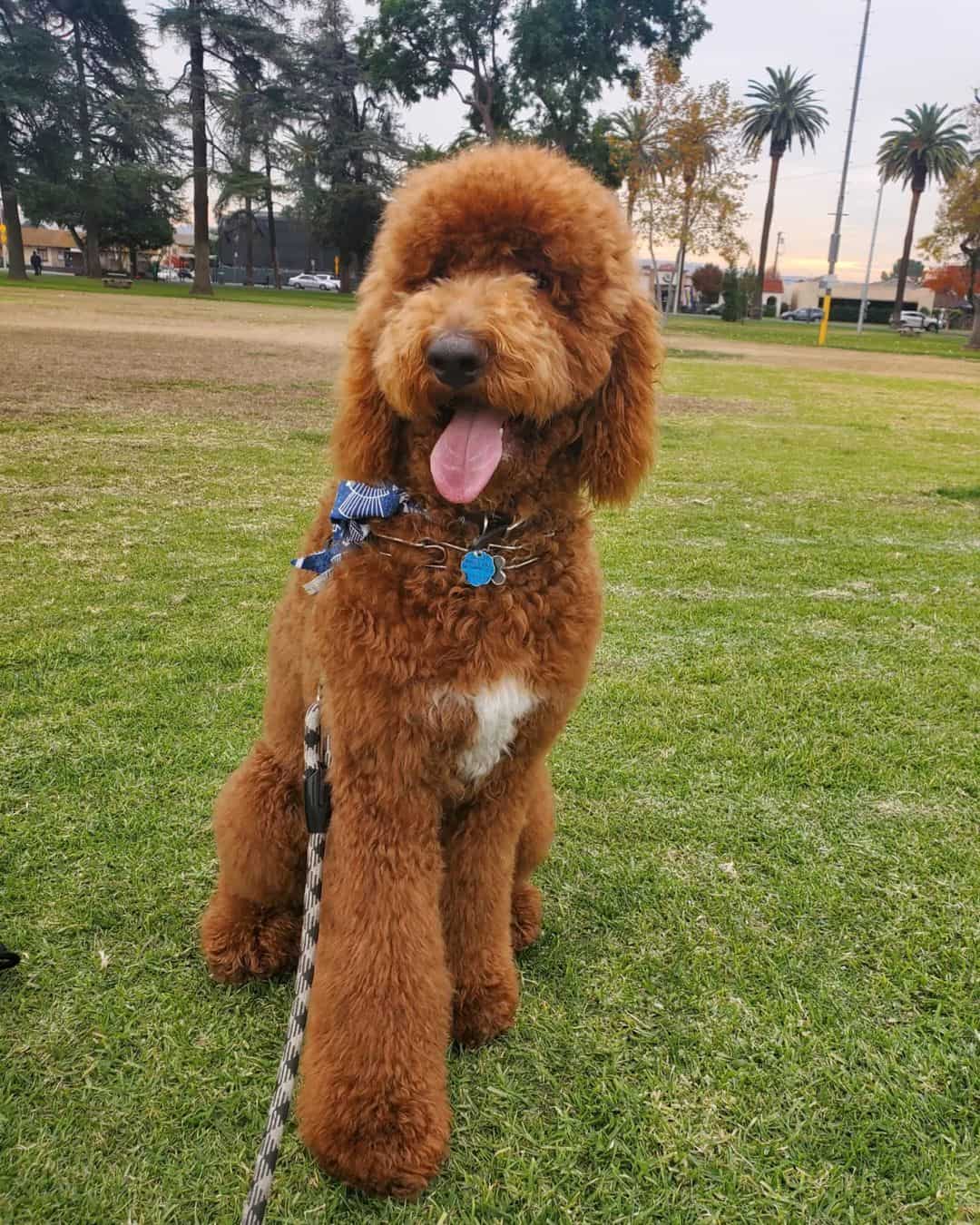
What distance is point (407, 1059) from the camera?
5.46ft

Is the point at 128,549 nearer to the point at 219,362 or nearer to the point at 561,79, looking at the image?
the point at 219,362

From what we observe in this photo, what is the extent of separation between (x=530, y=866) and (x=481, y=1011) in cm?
39

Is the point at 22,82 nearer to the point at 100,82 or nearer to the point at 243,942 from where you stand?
the point at 100,82

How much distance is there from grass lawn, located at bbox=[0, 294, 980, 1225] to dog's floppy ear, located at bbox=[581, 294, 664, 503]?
1234 mm

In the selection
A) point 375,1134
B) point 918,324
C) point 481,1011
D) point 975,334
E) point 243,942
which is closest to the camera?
point 375,1134

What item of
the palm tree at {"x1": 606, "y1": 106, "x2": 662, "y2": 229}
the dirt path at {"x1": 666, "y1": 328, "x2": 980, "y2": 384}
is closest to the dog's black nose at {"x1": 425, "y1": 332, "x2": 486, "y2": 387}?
the dirt path at {"x1": 666, "y1": 328, "x2": 980, "y2": 384}

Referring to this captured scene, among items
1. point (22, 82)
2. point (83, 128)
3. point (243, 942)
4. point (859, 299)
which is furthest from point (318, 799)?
point (859, 299)

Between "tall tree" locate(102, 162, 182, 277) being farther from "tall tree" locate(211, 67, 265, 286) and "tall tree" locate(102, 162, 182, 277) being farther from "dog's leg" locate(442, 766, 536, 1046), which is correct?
"dog's leg" locate(442, 766, 536, 1046)

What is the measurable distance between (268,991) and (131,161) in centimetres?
4010

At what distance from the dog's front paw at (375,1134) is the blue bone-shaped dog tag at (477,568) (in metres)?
0.96

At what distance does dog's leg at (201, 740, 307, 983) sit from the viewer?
6.26 feet

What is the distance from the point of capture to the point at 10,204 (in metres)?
35.2

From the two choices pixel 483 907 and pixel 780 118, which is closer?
pixel 483 907

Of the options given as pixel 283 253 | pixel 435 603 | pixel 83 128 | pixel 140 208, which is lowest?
pixel 435 603
